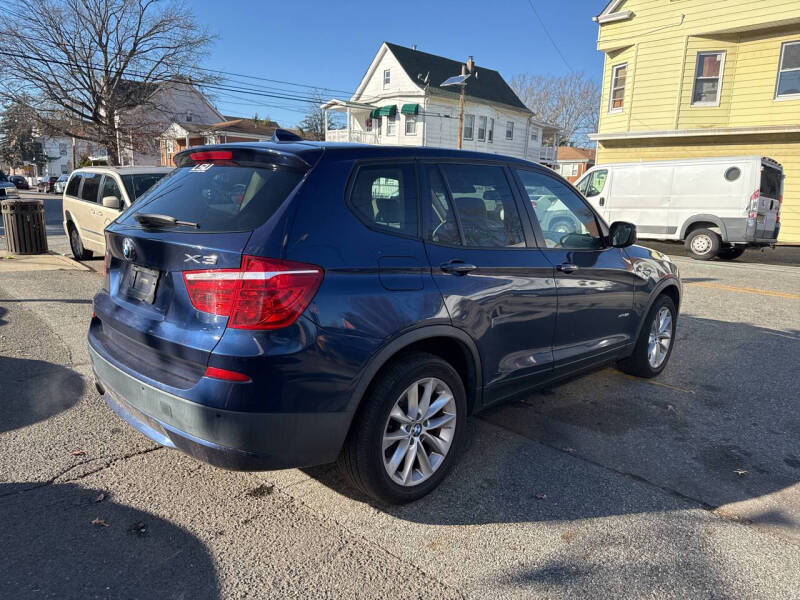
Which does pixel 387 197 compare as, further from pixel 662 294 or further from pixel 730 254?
pixel 730 254

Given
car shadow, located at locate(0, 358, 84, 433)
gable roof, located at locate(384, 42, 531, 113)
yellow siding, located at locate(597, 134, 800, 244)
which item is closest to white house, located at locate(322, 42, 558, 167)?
gable roof, located at locate(384, 42, 531, 113)

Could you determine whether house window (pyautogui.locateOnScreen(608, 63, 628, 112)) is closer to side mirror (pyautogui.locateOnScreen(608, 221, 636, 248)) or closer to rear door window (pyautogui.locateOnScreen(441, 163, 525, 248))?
side mirror (pyautogui.locateOnScreen(608, 221, 636, 248))

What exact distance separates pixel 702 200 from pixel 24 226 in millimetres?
14592

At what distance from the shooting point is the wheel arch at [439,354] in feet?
8.61

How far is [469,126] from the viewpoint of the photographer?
119 feet

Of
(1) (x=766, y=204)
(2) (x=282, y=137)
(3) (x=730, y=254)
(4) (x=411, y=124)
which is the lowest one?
(3) (x=730, y=254)

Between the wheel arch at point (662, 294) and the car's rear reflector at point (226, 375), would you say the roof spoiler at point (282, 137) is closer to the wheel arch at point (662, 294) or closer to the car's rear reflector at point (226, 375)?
the car's rear reflector at point (226, 375)

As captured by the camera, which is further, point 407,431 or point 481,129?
point 481,129

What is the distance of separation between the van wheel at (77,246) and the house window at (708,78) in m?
18.4

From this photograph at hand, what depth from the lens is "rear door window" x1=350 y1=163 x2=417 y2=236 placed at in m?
2.76

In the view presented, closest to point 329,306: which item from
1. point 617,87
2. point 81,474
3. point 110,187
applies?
point 81,474

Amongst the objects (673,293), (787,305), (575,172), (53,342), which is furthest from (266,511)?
(575,172)

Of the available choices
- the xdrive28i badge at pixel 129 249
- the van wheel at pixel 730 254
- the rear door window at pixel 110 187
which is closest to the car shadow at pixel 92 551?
the xdrive28i badge at pixel 129 249

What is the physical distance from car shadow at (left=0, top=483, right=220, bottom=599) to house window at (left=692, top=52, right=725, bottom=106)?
20.8m
